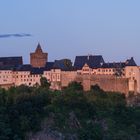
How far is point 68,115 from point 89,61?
21.4 m

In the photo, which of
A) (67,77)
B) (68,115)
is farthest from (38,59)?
(68,115)

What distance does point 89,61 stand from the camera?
53969mm

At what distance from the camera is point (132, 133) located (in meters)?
32.4

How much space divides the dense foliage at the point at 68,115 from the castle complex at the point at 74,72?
39.7ft

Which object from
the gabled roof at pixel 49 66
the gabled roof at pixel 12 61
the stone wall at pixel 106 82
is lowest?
the stone wall at pixel 106 82

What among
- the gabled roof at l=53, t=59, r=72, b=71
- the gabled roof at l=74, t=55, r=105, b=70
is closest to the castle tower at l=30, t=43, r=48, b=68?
the gabled roof at l=53, t=59, r=72, b=71

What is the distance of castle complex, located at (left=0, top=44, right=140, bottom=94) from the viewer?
49.0m

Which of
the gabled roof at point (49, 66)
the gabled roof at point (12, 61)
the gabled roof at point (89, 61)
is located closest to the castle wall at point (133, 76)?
the gabled roof at point (89, 61)

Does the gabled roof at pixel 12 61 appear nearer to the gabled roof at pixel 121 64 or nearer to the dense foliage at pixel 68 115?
the gabled roof at pixel 121 64

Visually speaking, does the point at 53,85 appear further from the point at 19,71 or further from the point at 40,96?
the point at 40,96

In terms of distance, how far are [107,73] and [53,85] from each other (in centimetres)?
410

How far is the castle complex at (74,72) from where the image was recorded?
161 ft

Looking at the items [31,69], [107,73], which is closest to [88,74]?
[107,73]

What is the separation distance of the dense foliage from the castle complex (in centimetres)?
1211
